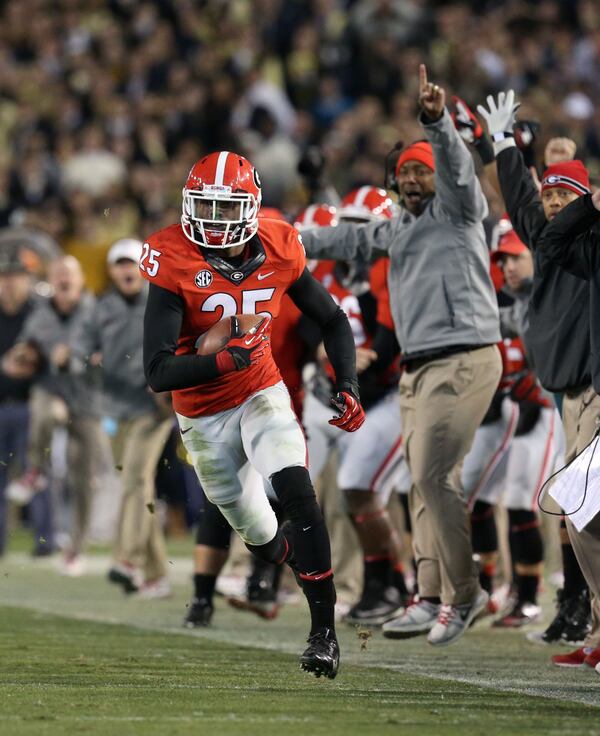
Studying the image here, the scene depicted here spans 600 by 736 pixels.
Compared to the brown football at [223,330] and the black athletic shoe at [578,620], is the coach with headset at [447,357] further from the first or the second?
the brown football at [223,330]

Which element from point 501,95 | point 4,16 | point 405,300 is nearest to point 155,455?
point 405,300

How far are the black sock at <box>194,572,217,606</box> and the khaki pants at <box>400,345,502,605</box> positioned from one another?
133 cm

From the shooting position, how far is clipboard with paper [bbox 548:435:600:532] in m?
5.48

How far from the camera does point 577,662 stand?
247 inches

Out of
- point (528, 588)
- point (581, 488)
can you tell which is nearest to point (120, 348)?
point (528, 588)

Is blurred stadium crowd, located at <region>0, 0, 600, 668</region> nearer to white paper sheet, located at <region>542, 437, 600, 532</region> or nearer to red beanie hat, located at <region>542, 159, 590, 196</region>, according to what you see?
red beanie hat, located at <region>542, 159, 590, 196</region>

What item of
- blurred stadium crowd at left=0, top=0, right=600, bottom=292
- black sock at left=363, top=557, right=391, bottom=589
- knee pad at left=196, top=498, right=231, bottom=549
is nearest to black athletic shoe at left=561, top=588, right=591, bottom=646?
black sock at left=363, top=557, right=391, bottom=589

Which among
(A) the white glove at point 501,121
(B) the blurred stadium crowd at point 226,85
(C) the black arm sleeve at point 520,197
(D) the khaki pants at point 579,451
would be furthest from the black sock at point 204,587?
(B) the blurred stadium crowd at point 226,85

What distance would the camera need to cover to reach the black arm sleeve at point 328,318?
19.9 feet

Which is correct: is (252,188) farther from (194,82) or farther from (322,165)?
(194,82)

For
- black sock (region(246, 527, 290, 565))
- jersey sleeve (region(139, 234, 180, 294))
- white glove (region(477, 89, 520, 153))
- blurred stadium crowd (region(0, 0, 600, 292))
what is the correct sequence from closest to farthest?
jersey sleeve (region(139, 234, 180, 294))
black sock (region(246, 527, 290, 565))
white glove (region(477, 89, 520, 153))
blurred stadium crowd (region(0, 0, 600, 292))

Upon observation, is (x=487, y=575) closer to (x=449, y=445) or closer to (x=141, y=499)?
(x=449, y=445)

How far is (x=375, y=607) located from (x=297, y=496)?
2.30 metres

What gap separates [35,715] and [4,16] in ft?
48.3
